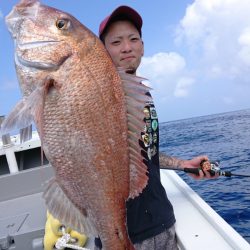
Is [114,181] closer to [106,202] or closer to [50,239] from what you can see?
[106,202]

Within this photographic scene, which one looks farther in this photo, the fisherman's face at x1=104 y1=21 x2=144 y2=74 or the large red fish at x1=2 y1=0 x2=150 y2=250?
the fisherman's face at x1=104 y1=21 x2=144 y2=74

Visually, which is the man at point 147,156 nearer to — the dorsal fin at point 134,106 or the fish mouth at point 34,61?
the dorsal fin at point 134,106

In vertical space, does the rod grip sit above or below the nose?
below

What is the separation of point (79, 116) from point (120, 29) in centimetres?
122

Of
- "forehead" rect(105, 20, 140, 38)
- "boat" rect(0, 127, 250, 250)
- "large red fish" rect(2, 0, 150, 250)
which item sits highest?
"forehead" rect(105, 20, 140, 38)

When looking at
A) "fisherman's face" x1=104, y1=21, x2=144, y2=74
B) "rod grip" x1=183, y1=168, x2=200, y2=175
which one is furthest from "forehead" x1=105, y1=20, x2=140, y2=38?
"rod grip" x1=183, y1=168, x2=200, y2=175

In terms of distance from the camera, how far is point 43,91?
141 centimetres

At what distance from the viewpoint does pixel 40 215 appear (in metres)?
4.73

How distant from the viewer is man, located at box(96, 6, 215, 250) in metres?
2.38

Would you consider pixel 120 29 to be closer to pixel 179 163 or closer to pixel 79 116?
pixel 79 116

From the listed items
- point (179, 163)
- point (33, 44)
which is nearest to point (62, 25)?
point (33, 44)

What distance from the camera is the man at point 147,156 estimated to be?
2.38 metres

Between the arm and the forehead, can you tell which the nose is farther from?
the arm

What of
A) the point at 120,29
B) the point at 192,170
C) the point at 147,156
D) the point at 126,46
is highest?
the point at 120,29
